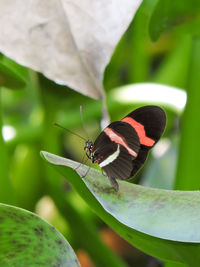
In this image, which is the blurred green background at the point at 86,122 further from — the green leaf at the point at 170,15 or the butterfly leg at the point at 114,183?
the butterfly leg at the point at 114,183

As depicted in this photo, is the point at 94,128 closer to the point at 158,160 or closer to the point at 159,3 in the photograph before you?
the point at 158,160

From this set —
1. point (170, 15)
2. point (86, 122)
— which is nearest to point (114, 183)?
point (170, 15)

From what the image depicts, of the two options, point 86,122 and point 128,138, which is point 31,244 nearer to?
point 128,138

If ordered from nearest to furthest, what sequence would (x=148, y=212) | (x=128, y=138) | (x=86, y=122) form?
(x=148, y=212) < (x=128, y=138) < (x=86, y=122)

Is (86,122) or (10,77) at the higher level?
(10,77)

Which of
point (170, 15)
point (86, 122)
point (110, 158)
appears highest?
point (170, 15)

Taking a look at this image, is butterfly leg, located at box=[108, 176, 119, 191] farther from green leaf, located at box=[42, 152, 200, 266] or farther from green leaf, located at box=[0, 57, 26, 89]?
green leaf, located at box=[0, 57, 26, 89]
